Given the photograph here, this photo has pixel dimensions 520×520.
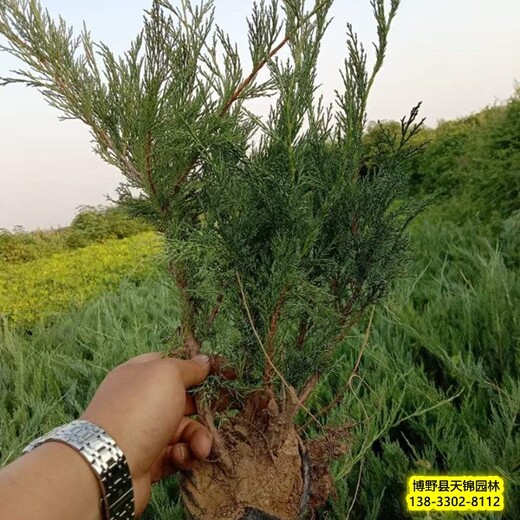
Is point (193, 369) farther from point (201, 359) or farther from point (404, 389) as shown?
point (404, 389)

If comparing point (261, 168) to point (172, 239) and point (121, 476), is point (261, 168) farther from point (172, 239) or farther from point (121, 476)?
point (121, 476)

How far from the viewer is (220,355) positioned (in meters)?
1.93

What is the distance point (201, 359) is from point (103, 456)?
42 centimetres

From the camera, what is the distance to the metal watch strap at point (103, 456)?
5.06 feet

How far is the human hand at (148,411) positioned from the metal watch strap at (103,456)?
0.04 meters

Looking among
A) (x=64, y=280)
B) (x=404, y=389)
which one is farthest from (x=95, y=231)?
(x=404, y=389)

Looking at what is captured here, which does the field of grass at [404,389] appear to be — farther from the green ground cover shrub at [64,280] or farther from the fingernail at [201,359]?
the green ground cover shrub at [64,280]

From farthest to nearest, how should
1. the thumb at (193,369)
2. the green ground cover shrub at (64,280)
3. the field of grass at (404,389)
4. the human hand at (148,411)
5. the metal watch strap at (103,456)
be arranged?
the green ground cover shrub at (64,280)
the field of grass at (404,389)
the thumb at (193,369)
the human hand at (148,411)
the metal watch strap at (103,456)

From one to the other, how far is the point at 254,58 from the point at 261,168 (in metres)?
0.38

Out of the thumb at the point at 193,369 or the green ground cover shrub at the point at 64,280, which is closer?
the thumb at the point at 193,369

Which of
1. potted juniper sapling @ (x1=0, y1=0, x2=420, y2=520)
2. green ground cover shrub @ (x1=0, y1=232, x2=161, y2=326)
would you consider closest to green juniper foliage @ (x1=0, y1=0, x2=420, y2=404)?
potted juniper sapling @ (x1=0, y1=0, x2=420, y2=520)

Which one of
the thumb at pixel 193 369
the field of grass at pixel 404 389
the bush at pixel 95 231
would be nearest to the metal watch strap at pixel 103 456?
the thumb at pixel 193 369

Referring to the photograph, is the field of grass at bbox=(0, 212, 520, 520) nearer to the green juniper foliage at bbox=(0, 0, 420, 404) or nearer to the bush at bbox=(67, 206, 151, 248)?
the green juniper foliage at bbox=(0, 0, 420, 404)

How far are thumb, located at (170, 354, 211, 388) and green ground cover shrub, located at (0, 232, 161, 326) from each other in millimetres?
4112
